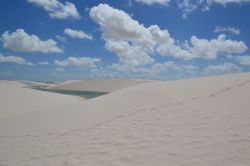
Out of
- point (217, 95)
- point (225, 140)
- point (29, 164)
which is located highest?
point (217, 95)

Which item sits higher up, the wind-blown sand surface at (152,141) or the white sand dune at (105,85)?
the white sand dune at (105,85)

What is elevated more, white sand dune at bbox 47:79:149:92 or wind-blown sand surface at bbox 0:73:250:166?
white sand dune at bbox 47:79:149:92

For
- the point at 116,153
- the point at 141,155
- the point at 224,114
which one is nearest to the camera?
the point at 141,155

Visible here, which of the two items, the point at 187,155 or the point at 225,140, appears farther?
the point at 225,140

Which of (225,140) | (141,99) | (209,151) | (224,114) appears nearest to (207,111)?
(224,114)

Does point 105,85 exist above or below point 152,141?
above

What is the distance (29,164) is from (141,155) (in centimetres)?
243

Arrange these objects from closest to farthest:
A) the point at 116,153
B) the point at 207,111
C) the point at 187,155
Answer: the point at 187,155
the point at 116,153
the point at 207,111

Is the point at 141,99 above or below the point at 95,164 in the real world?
above

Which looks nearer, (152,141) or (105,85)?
(152,141)

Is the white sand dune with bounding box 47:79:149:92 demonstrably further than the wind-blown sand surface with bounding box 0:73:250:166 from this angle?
Yes

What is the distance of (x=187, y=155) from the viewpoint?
4.23 meters

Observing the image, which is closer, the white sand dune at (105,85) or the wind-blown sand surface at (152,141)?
the wind-blown sand surface at (152,141)

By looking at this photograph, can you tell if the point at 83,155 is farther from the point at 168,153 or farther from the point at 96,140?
the point at 168,153
